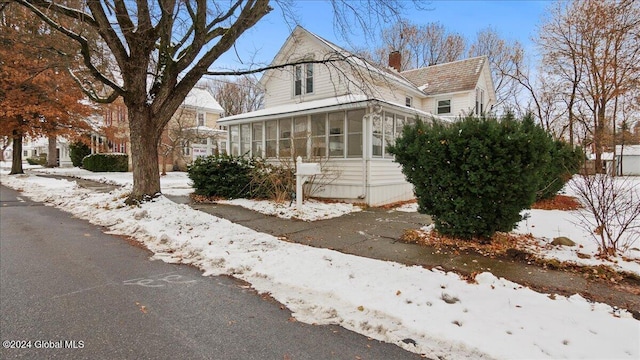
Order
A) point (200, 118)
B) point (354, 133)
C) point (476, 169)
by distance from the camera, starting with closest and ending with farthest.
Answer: point (476, 169)
point (354, 133)
point (200, 118)

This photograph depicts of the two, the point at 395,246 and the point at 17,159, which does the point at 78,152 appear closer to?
the point at 17,159

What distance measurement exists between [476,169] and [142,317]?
16.0 feet

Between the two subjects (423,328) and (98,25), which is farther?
(98,25)

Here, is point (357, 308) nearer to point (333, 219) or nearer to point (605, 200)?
point (605, 200)

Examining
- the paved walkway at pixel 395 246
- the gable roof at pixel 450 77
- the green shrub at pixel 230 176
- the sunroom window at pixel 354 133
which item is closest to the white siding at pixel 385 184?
the sunroom window at pixel 354 133

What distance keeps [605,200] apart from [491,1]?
254 inches

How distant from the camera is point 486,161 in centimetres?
509

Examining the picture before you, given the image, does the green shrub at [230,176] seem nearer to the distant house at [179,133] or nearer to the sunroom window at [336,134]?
the sunroom window at [336,134]

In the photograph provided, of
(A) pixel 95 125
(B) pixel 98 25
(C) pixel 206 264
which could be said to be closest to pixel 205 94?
(A) pixel 95 125

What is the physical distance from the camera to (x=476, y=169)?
205 inches

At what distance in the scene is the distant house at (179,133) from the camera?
23.0 metres

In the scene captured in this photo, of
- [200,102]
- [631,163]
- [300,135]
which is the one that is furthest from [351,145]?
[631,163]

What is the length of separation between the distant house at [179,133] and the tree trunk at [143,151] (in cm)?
1162

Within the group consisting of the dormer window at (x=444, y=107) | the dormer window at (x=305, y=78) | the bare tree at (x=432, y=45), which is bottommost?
the dormer window at (x=444, y=107)
